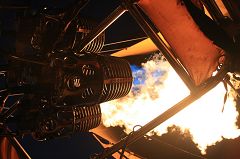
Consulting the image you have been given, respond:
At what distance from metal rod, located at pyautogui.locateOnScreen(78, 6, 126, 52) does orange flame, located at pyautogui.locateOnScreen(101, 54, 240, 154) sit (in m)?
1.26

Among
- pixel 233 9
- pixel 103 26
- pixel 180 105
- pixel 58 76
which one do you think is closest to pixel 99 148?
pixel 58 76

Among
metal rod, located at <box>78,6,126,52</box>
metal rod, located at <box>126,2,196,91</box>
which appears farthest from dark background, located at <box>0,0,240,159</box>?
metal rod, located at <box>126,2,196,91</box>

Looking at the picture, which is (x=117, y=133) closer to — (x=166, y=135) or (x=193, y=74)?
(x=166, y=135)

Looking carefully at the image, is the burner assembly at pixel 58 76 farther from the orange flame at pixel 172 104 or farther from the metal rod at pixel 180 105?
the orange flame at pixel 172 104

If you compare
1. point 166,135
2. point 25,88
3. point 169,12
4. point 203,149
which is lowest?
point 203,149

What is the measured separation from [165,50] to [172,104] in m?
1.83

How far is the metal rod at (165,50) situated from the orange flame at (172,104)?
0.96 meters

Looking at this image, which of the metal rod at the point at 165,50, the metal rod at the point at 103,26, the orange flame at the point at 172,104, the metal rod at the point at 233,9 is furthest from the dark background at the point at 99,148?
the metal rod at the point at 233,9

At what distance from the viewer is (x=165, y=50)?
7.39ft

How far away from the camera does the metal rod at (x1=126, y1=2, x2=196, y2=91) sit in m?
2.20

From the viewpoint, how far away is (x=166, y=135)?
222 inches

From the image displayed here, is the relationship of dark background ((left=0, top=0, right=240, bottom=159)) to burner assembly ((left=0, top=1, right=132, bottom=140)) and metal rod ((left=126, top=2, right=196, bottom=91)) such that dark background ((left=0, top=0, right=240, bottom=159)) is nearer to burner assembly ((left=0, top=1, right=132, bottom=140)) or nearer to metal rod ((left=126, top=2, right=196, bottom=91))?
burner assembly ((left=0, top=1, right=132, bottom=140))

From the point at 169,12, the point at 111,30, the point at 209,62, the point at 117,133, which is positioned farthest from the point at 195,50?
the point at 117,133

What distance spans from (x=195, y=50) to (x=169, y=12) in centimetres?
34
